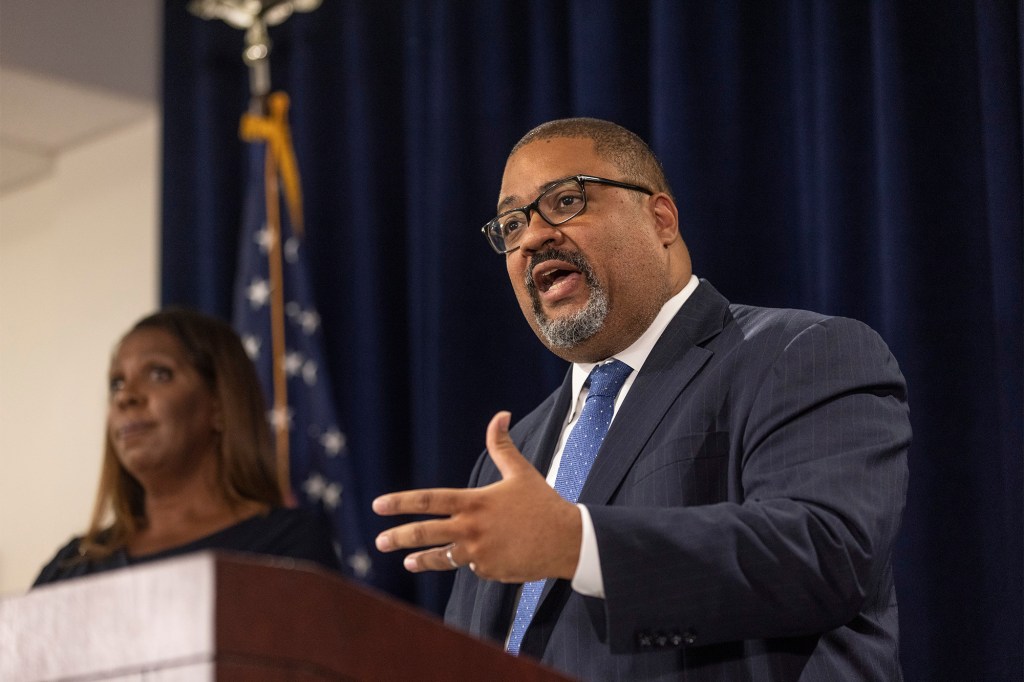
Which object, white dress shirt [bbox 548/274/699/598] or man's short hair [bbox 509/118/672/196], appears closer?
white dress shirt [bbox 548/274/699/598]

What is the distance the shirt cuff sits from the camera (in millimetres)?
1384

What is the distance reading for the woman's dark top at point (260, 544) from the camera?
295 cm

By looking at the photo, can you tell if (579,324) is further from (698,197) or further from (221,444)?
(221,444)

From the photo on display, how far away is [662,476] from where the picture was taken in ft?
5.90

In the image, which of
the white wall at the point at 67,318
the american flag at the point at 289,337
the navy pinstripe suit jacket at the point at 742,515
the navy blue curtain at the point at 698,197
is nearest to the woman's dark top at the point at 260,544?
the navy blue curtain at the point at 698,197

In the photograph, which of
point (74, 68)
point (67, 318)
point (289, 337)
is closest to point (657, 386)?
point (289, 337)

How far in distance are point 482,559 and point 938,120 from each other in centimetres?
193

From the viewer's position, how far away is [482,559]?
129cm

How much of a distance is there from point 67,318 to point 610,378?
357cm

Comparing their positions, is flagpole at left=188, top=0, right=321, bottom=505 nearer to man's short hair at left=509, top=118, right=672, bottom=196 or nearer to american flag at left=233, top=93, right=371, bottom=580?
american flag at left=233, top=93, right=371, bottom=580

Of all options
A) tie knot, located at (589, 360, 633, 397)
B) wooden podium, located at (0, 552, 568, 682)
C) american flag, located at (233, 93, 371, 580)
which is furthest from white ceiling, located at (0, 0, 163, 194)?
wooden podium, located at (0, 552, 568, 682)

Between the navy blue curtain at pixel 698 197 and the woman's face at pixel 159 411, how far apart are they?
0.70 m

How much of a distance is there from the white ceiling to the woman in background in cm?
174

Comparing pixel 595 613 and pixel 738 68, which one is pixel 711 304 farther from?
pixel 738 68
